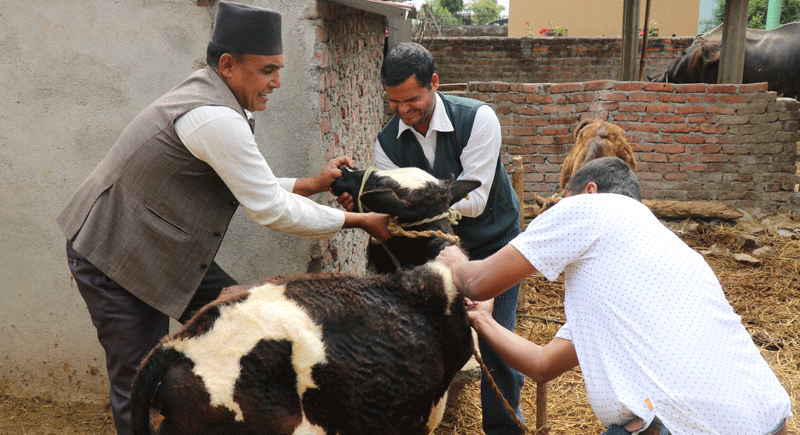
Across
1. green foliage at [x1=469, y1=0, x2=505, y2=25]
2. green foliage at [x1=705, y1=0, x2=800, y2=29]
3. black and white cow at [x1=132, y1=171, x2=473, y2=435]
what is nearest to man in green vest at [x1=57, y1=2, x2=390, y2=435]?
black and white cow at [x1=132, y1=171, x2=473, y2=435]

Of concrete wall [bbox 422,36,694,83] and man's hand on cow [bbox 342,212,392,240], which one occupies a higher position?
concrete wall [bbox 422,36,694,83]

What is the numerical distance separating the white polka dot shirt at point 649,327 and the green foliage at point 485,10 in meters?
50.0

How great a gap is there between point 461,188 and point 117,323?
1.67 m

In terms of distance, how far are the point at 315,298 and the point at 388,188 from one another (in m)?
0.78

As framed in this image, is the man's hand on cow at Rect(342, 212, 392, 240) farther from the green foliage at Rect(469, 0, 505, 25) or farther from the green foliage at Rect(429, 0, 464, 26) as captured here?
the green foliage at Rect(469, 0, 505, 25)

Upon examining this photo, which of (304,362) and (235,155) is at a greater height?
(235,155)

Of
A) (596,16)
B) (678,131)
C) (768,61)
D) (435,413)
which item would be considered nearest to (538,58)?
(768,61)

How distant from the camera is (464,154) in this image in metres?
3.24

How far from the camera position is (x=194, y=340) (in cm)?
204

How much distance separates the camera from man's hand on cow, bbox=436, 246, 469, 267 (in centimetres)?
241

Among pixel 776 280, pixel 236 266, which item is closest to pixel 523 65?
pixel 776 280

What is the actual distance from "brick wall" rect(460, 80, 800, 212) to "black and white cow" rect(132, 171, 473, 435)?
222 inches

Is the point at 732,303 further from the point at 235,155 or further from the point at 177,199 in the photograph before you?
the point at 177,199

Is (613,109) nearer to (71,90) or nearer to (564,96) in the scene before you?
(564,96)
